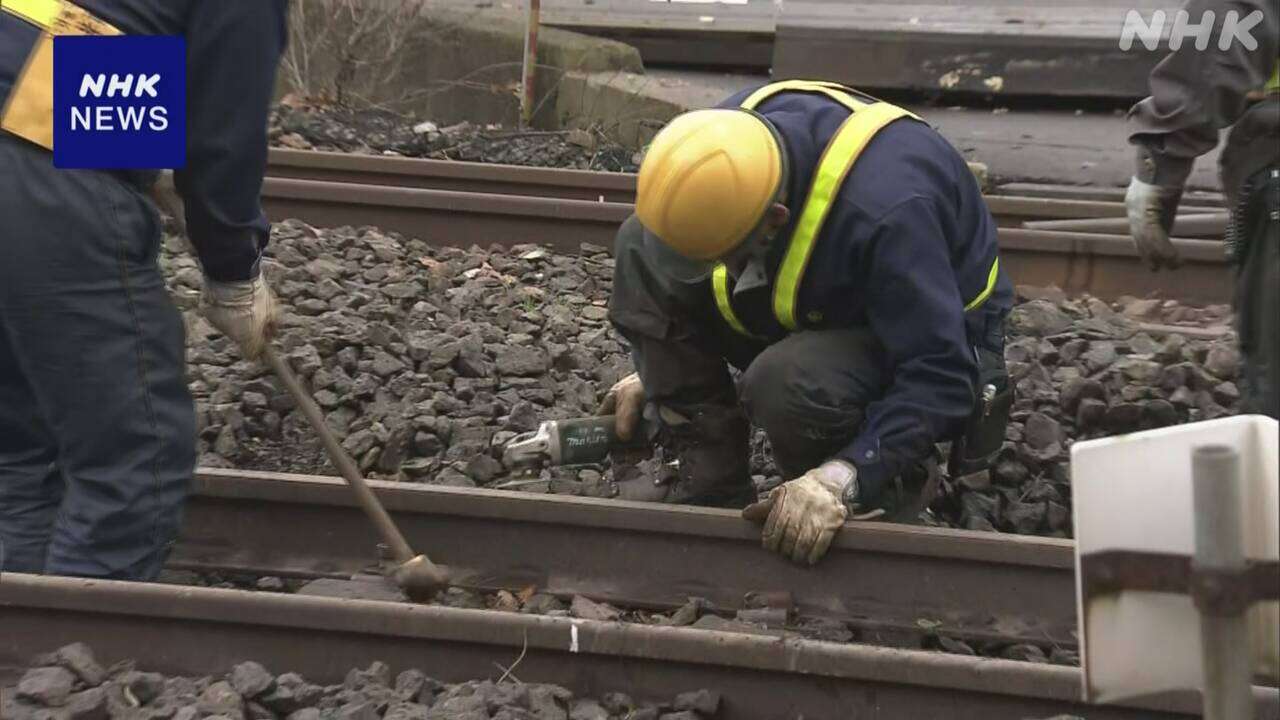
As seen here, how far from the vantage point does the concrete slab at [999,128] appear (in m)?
9.23

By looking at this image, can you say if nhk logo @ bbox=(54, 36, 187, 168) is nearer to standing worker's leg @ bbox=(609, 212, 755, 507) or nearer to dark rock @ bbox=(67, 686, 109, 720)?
dark rock @ bbox=(67, 686, 109, 720)

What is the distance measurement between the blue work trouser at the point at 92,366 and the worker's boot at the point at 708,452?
1.35m

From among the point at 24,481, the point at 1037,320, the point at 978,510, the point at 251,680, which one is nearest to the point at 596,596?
the point at 251,680

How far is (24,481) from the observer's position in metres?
3.97

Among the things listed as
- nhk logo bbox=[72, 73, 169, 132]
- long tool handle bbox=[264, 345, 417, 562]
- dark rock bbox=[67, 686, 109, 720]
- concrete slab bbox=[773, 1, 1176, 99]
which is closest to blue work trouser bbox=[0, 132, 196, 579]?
nhk logo bbox=[72, 73, 169, 132]

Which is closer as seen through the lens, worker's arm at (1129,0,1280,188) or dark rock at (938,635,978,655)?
dark rock at (938,635,978,655)

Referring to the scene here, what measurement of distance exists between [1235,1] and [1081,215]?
3141 mm

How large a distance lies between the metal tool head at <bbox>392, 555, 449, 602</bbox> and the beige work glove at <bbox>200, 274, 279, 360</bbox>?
669 mm

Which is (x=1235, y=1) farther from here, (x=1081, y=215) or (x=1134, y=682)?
(x=1081, y=215)

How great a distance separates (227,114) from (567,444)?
4.91 feet

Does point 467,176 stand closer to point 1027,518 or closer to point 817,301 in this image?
point 817,301

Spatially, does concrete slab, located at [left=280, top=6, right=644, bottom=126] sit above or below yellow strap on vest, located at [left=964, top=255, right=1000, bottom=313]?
above

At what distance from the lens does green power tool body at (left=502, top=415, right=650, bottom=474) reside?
14.7 feet

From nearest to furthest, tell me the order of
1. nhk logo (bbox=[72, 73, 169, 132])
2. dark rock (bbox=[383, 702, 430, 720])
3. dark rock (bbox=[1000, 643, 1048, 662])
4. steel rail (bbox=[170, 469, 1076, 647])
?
dark rock (bbox=[383, 702, 430, 720])
nhk logo (bbox=[72, 73, 169, 132])
dark rock (bbox=[1000, 643, 1048, 662])
steel rail (bbox=[170, 469, 1076, 647])
